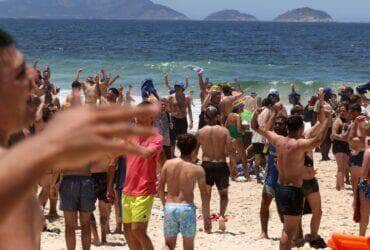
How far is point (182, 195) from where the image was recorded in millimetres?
7250

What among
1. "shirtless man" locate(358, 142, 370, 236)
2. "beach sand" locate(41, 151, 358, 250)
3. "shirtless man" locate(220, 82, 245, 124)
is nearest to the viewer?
"shirtless man" locate(358, 142, 370, 236)

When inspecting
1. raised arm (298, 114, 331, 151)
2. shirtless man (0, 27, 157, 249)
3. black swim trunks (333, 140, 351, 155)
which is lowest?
black swim trunks (333, 140, 351, 155)

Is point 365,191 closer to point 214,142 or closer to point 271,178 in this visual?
point 271,178

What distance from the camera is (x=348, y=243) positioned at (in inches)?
258

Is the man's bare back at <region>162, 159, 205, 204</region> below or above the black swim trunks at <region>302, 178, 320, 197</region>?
above

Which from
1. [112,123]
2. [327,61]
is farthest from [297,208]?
[327,61]

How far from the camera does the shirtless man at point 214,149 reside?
964 centimetres

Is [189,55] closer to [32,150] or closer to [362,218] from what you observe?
[362,218]

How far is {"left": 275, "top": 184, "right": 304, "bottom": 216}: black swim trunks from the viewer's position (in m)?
7.55

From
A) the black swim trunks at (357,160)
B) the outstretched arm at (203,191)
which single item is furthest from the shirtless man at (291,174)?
the black swim trunks at (357,160)

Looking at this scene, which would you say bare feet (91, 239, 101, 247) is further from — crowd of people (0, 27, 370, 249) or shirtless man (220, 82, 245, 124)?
shirtless man (220, 82, 245, 124)

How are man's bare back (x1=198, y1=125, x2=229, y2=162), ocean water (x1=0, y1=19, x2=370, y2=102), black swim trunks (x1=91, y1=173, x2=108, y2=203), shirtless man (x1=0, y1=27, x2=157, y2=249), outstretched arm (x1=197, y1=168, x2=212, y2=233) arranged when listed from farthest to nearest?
ocean water (x1=0, y1=19, x2=370, y2=102) < man's bare back (x1=198, y1=125, x2=229, y2=162) < black swim trunks (x1=91, y1=173, x2=108, y2=203) < outstretched arm (x1=197, y1=168, x2=212, y2=233) < shirtless man (x1=0, y1=27, x2=157, y2=249)

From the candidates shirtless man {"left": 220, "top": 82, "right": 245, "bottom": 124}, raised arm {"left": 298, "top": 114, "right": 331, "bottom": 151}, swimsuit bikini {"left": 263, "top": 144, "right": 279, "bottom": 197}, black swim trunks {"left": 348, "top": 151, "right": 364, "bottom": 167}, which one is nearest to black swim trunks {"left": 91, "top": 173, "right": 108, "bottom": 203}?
swimsuit bikini {"left": 263, "top": 144, "right": 279, "bottom": 197}

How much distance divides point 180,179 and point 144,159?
44 cm
